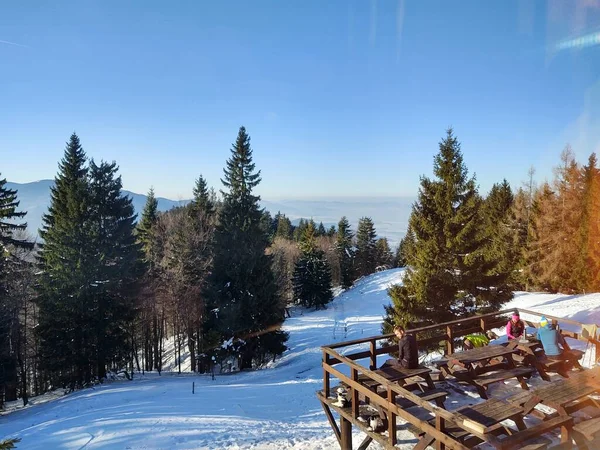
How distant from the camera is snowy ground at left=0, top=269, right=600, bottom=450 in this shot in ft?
33.0

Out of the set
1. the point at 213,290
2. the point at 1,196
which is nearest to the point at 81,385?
the point at 213,290

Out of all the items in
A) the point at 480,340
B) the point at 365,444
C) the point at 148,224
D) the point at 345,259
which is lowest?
the point at 365,444

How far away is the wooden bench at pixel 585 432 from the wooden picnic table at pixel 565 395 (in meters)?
0.26

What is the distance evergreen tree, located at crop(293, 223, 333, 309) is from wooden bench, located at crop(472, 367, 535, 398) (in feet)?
152

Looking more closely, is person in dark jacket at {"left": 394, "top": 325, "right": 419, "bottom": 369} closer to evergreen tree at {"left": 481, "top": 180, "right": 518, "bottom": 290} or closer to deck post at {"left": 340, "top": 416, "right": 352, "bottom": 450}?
deck post at {"left": 340, "top": 416, "right": 352, "bottom": 450}

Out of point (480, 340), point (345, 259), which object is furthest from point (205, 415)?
point (345, 259)

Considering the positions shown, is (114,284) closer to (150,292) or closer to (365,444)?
(150,292)

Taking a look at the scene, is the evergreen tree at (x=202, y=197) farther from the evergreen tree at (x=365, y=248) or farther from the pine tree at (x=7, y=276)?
the evergreen tree at (x=365, y=248)

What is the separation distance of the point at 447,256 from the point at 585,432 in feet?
37.8

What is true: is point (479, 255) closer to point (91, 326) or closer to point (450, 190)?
point (450, 190)

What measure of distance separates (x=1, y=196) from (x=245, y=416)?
2131 cm

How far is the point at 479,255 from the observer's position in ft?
55.6

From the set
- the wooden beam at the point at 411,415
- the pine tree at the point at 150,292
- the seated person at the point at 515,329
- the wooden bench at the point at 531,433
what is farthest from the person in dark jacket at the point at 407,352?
the pine tree at the point at 150,292

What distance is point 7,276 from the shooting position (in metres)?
22.9
